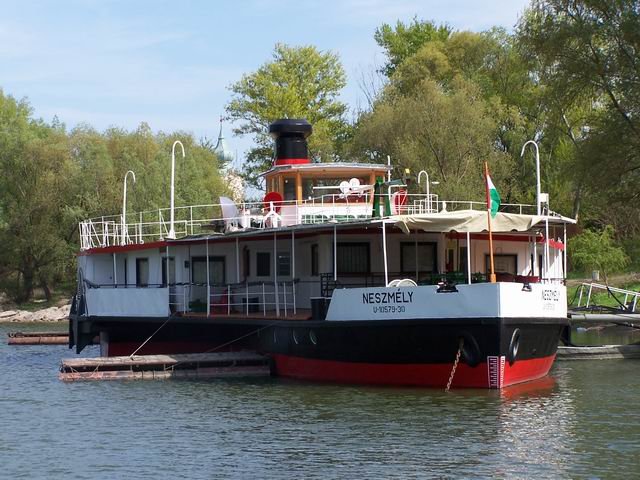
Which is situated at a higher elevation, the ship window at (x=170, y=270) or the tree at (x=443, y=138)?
A: the tree at (x=443, y=138)

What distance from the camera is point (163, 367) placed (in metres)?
28.8

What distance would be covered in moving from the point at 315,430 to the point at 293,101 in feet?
143

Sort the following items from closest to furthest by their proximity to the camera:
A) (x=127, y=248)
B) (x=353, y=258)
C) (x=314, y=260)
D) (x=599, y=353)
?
1. (x=353, y=258)
2. (x=314, y=260)
3. (x=599, y=353)
4. (x=127, y=248)

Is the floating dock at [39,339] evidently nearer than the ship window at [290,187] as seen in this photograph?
No

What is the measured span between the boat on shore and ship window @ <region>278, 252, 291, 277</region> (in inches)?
1.6

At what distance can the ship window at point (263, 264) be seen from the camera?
3005 cm

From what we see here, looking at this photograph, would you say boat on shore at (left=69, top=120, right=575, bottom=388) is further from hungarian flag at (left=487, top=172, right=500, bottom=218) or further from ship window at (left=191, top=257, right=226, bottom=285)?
hungarian flag at (left=487, top=172, right=500, bottom=218)

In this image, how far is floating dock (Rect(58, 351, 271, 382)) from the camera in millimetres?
28125

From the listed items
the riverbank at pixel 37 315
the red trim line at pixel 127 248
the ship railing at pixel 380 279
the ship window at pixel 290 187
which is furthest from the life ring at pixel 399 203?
the riverbank at pixel 37 315

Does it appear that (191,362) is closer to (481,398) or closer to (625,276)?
(481,398)

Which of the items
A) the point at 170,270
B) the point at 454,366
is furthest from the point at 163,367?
the point at 454,366

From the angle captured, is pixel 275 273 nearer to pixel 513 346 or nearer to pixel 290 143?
pixel 290 143

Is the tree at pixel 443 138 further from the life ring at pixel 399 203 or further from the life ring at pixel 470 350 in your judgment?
the life ring at pixel 470 350

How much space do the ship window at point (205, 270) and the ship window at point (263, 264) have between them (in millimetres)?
1327
